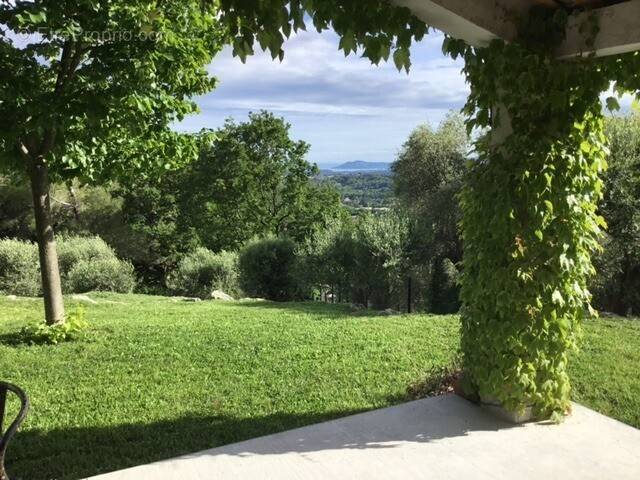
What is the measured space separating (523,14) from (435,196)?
14135 mm

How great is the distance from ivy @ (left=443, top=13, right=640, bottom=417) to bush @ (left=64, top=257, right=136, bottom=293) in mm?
16180

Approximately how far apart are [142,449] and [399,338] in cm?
426

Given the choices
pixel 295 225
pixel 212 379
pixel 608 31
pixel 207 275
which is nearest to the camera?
pixel 608 31

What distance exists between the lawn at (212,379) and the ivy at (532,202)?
53.3 inches

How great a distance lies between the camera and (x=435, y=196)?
56.4 feet

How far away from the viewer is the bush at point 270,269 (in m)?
18.1

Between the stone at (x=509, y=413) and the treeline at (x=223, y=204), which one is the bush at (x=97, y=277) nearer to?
the treeline at (x=223, y=204)

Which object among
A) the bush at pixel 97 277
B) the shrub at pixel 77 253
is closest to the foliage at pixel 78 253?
the shrub at pixel 77 253

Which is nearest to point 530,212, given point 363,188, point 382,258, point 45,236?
point 45,236

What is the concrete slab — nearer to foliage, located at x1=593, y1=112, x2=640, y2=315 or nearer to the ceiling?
the ceiling

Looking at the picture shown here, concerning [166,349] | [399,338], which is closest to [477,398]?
[399,338]

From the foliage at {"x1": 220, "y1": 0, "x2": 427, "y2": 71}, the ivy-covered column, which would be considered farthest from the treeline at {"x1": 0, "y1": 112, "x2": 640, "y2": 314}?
the foliage at {"x1": 220, "y1": 0, "x2": 427, "y2": 71}

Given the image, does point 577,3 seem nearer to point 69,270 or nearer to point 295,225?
point 69,270

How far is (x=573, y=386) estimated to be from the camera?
503cm
